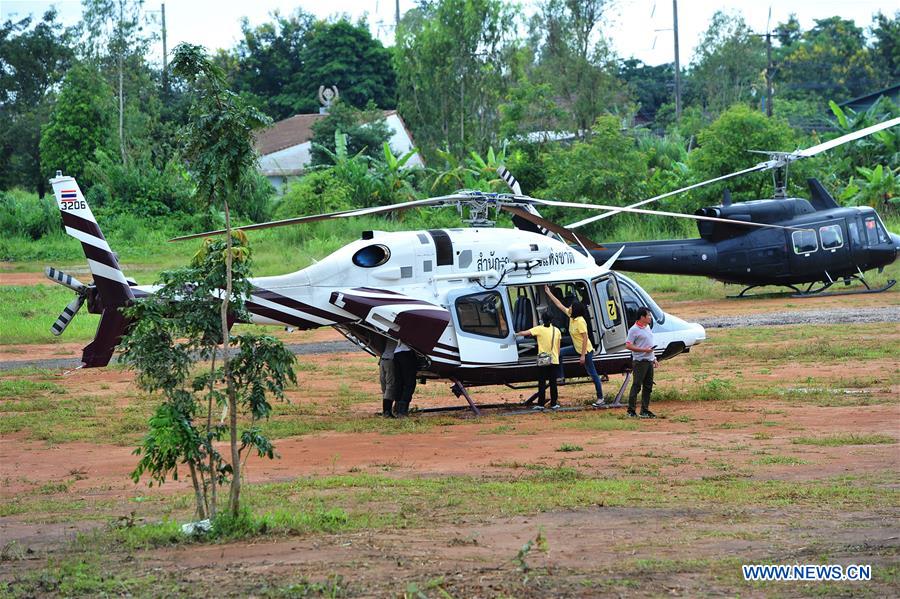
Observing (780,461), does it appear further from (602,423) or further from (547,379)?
(547,379)

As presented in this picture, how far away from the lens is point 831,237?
26672 mm

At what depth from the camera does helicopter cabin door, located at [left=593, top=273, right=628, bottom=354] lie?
51.6 ft

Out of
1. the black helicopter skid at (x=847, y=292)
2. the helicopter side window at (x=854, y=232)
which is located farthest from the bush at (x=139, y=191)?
the helicopter side window at (x=854, y=232)

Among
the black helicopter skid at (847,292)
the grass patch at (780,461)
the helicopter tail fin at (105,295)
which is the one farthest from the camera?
the black helicopter skid at (847,292)

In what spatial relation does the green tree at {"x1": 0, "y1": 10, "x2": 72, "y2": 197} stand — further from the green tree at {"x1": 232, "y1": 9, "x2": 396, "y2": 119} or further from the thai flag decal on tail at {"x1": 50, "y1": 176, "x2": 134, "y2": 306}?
the thai flag decal on tail at {"x1": 50, "y1": 176, "x2": 134, "y2": 306}

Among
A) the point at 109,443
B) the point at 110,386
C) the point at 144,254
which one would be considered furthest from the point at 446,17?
the point at 109,443

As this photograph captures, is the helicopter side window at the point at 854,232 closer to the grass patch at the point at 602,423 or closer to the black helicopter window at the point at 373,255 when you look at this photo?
the grass patch at the point at 602,423

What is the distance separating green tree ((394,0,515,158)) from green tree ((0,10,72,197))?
18.3m

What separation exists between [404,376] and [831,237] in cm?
1521

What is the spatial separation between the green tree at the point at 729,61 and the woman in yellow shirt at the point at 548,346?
55.6 meters

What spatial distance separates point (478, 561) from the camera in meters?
7.58

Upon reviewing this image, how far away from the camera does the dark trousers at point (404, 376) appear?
1492cm

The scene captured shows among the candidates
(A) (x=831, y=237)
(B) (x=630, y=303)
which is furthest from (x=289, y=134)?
(B) (x=630, y=303)

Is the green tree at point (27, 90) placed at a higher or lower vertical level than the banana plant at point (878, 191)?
higher
